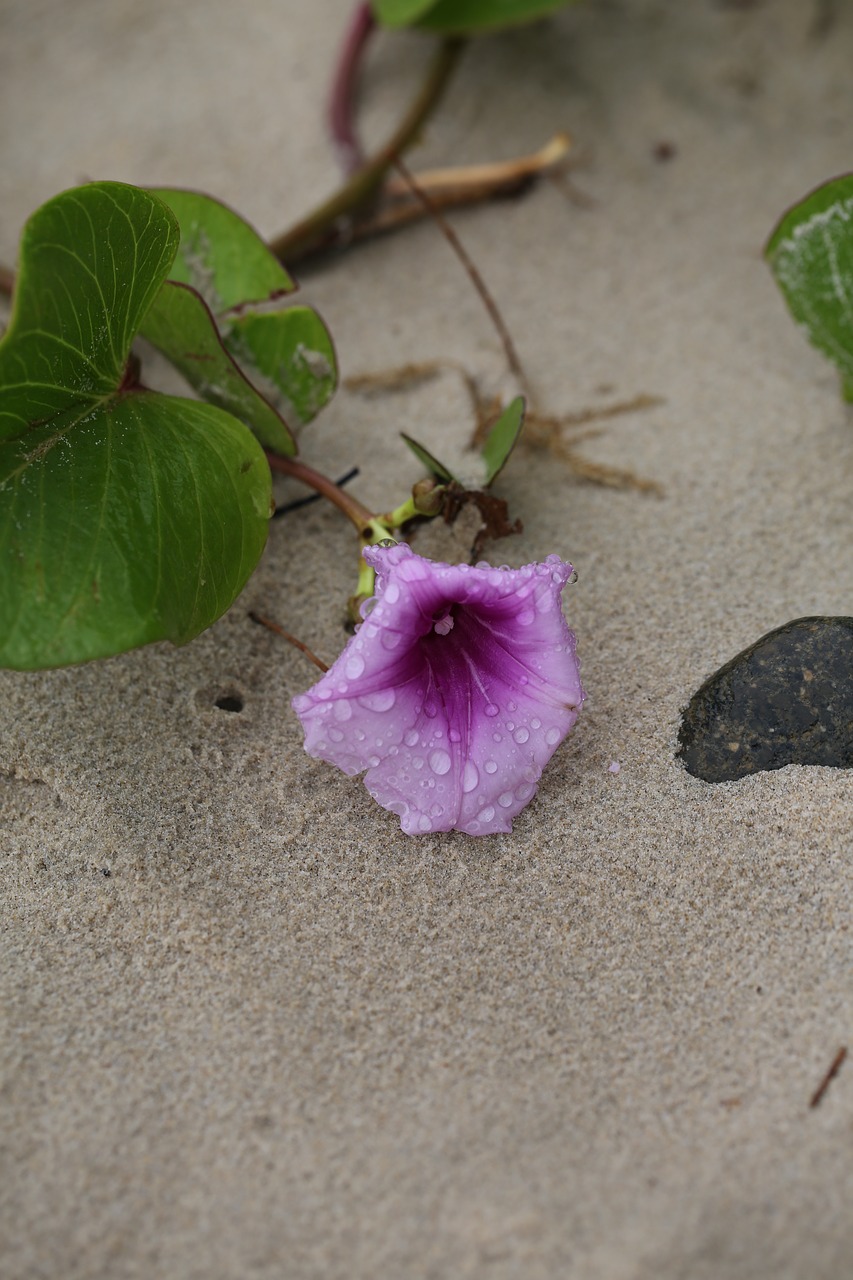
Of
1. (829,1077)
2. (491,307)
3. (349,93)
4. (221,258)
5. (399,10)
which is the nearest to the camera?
(829,1077)

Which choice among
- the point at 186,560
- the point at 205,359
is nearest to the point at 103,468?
the point at 186,560

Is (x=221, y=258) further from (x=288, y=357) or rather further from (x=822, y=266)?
(x=822, y=266)

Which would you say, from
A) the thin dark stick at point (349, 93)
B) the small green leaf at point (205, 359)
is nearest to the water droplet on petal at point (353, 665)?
the small green leaf at point (205, 359)

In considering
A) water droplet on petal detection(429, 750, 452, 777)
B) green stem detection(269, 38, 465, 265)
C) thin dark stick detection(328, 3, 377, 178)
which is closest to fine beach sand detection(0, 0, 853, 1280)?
water droplet on petal detection(429, 750, 452, 777)

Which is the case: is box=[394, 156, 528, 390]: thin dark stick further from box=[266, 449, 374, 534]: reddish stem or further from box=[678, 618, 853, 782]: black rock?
box=[678, 618, 853, 782]: black rock

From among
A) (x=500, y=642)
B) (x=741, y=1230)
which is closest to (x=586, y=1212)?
(x=741, y=1230)

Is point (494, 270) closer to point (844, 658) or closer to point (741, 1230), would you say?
point (844, 658)
